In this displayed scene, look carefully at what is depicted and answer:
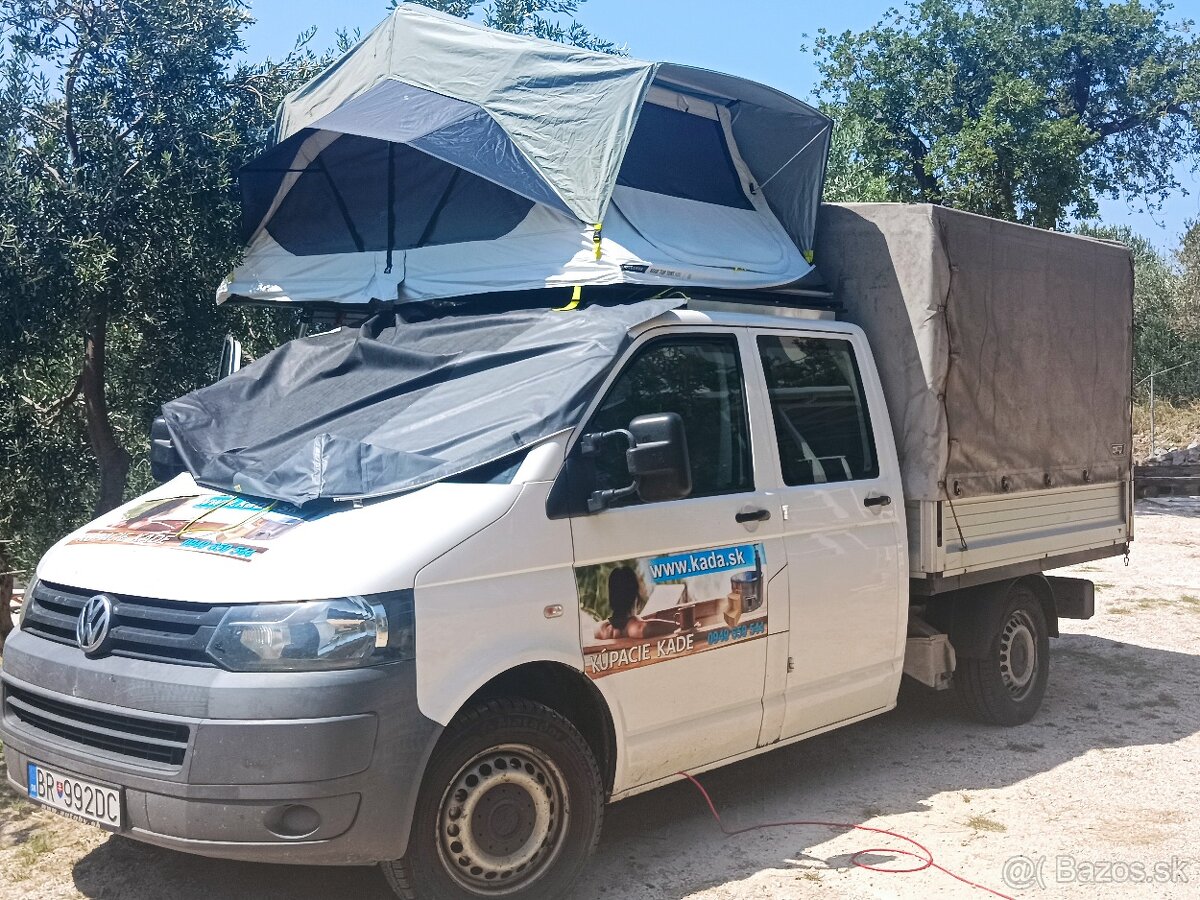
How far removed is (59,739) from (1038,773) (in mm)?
4483

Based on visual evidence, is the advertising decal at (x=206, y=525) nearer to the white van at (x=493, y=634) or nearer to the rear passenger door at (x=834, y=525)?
the white van at (x=493, y=634)

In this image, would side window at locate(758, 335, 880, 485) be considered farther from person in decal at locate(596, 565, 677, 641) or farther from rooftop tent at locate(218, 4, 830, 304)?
person in decal at locate(596, 565, 677, 641)

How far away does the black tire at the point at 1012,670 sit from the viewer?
257 inches

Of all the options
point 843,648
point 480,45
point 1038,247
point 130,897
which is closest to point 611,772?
point 843,648

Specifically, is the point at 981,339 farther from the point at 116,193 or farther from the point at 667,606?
the point at 116,193

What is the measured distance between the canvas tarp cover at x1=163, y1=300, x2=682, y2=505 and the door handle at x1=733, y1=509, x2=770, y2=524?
0.87 metres

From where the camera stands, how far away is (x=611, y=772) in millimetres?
4328

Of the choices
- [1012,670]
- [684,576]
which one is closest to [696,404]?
[684,576]

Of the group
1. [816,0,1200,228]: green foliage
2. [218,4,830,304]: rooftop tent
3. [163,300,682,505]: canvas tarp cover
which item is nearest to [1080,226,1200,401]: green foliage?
[816,0,1200,228]: green foliage

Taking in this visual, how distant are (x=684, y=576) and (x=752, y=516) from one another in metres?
0.48

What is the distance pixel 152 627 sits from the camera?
373cm

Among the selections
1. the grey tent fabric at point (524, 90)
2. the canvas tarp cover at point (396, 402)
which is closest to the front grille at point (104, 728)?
the canvas tarp cover at point (396, 402)

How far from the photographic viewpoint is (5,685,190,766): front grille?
11.6 feet

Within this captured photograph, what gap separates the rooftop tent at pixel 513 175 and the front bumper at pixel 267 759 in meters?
2.06
